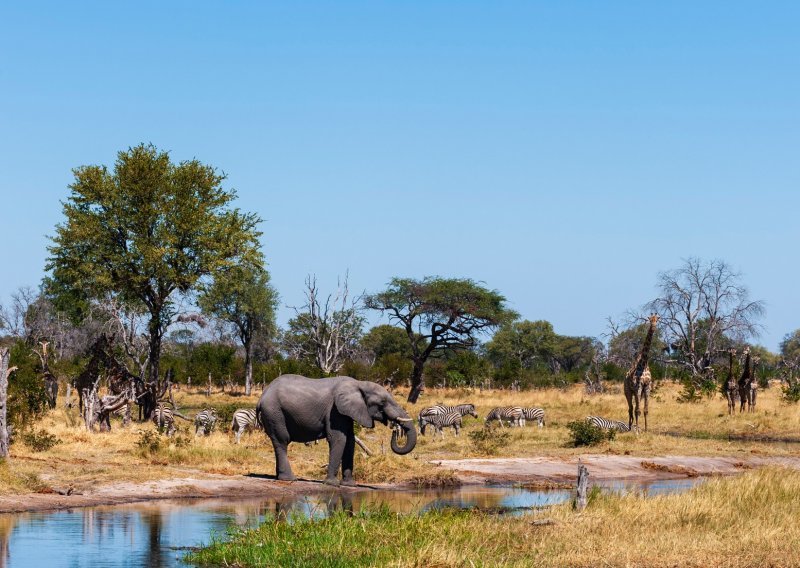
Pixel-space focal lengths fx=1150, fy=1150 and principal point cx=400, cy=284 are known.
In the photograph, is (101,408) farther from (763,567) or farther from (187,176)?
(763,567)

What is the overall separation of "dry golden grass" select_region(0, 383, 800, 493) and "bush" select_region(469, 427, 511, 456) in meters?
0.18

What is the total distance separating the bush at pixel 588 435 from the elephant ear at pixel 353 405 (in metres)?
10.5

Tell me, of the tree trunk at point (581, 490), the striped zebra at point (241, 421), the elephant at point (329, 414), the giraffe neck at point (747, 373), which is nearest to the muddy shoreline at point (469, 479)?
the elephant at point (329, 414)

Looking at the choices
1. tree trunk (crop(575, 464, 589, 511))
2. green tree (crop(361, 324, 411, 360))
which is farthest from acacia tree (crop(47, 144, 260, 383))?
green tree (crop(361, 324, 411, 360))

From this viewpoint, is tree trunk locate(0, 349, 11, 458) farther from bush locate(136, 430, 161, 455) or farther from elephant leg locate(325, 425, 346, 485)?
elephant leg locate(325, 425, 346, 485)

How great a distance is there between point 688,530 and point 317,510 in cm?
599

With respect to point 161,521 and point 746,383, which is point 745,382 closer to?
point 746,383

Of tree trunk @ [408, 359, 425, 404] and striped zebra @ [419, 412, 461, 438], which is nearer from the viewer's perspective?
striped zebra @ [419, 412, 461, 438]

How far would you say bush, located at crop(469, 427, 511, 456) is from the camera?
2822 centimetres

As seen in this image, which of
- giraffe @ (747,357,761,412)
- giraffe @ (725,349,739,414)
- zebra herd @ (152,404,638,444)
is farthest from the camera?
giraffe @ (747,357,761,412)

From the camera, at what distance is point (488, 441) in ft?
97.7

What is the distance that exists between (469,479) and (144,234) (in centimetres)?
2117

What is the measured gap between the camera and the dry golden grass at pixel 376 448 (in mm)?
22641

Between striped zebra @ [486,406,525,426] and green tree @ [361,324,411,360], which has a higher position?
green tree @ [361,324,411,360]
